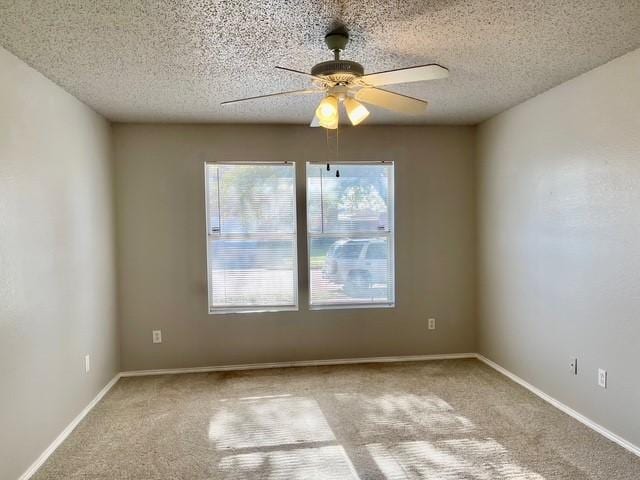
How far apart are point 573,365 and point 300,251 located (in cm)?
242

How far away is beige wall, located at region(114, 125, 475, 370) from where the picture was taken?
397 centimetres

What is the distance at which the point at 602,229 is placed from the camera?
272cm

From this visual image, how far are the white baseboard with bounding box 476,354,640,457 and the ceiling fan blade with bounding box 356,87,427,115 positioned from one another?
232 cm

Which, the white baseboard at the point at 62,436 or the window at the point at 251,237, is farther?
the window at the point at 251,237

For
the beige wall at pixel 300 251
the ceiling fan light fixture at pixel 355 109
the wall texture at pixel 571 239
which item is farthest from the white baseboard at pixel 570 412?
the ceiling fan light fixture at pixel 355 109

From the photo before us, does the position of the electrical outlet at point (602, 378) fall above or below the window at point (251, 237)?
below

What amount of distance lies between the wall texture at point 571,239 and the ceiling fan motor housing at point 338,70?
1.68m

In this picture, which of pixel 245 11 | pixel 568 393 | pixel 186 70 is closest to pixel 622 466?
pixel 568 393

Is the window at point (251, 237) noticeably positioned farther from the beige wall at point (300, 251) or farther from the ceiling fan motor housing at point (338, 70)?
the ceiling fan motor housing at point (338, 70)

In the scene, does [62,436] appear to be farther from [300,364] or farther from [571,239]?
[571,239]

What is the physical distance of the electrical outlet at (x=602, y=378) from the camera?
2703 mm

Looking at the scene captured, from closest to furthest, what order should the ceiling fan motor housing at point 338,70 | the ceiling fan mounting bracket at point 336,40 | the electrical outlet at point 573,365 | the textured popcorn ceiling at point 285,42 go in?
the textured popcorn ceiling at point 285,42
the ceiling fan motor housing at point 338,70
the ceiling fan mounting bracket at point 336,40
the electrical outlet at point 573,365

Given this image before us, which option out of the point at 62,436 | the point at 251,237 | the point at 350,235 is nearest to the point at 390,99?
the point at 350,235

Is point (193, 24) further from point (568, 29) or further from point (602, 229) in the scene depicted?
point (602, 229)
